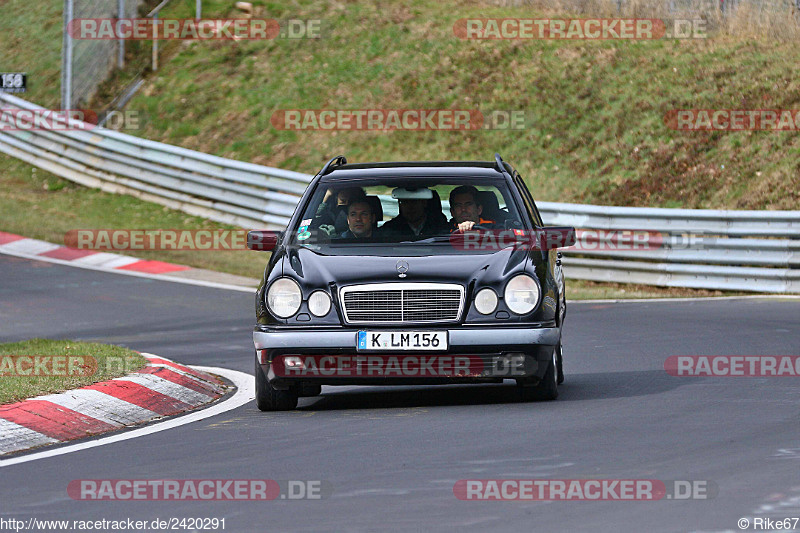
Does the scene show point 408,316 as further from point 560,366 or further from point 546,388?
point 560,366

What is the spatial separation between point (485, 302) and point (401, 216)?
47.6 inches

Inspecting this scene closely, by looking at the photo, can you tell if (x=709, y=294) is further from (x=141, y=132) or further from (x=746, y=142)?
(x=141, y=132)

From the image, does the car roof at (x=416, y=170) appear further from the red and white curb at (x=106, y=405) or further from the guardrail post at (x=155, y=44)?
the guardrail post at (x=155, y=44)

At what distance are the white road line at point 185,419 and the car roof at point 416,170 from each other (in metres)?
1.65

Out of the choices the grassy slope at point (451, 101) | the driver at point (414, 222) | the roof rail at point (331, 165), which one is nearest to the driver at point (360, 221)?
the driver at point (414, 222)

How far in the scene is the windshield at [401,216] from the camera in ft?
31.7

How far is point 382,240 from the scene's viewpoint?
960cm

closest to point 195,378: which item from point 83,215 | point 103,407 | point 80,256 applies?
point 103,407

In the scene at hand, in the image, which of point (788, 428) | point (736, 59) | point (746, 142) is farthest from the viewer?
point (736, 59)

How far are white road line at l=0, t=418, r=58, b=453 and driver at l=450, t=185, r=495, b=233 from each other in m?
3.07

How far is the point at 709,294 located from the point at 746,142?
196 inches

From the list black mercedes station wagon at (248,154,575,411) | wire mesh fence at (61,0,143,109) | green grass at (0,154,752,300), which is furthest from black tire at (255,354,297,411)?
wire mesh fence at (61,0,143,109)

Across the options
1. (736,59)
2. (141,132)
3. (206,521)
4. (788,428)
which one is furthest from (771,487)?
(141,132)

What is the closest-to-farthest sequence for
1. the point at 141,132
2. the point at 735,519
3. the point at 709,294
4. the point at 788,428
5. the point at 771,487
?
the point at 735,519
the point at 771,487
the point at 788,428
the point at 709,294
the point at 141,132
